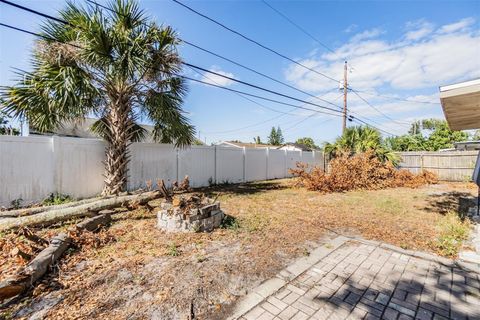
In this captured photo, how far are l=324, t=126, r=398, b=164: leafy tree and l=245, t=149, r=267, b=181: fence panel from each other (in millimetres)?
4079

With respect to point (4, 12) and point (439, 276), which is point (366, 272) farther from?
point (4, 12)

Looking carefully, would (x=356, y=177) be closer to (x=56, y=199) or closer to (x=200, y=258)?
(x=200, y=258)

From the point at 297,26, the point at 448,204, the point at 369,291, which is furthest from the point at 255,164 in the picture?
the point at 369,291

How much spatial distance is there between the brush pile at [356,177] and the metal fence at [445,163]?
2.41 meters

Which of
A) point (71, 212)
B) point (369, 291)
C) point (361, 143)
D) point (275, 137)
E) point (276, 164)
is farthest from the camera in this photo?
point (275, 137)

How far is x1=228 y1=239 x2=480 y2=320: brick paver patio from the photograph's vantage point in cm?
231

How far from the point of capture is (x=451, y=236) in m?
4.39

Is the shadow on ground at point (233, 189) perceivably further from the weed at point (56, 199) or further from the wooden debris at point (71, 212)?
the weed at point (56, 199)

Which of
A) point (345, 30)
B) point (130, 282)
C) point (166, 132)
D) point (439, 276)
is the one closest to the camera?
point (130, 282)

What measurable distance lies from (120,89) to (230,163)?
6.27m

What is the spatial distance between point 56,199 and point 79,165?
3.59 ft

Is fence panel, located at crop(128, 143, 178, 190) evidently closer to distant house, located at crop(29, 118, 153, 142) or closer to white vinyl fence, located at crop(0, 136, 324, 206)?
white vinyl fence, located at crop(0, 136, 324, 206)

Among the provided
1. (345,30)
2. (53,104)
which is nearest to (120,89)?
(53,104)

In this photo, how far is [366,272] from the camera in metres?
3.13
